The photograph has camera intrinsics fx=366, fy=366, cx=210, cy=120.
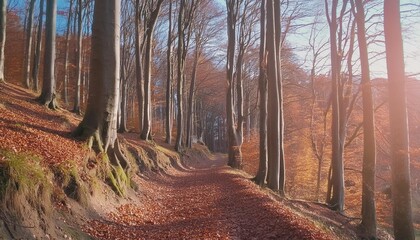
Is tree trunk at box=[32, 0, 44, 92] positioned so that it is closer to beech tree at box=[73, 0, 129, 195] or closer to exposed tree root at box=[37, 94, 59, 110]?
exposed tree root at box=[37, 94, 59, 110]

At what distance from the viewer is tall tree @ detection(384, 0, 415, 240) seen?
24.8 ft

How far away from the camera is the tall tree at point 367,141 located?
33.2ft

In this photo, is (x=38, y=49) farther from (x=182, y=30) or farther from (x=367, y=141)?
(x=367, y=141)

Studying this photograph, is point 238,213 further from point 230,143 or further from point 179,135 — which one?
point 179,135

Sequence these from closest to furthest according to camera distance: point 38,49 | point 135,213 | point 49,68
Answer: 1. point 135,213
2. point 49,68
3. point 38,49

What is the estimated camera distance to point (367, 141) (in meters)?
10.2

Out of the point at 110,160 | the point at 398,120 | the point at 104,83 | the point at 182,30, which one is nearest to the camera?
the point at 398,120

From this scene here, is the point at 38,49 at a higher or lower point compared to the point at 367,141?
higher

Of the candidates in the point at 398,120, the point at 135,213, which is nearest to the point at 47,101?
the point at 135,213

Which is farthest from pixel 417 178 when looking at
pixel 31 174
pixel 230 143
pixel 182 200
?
pixel 31 174

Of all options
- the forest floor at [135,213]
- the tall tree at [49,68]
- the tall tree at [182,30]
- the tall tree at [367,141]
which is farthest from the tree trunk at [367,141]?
the tall tree at [182,30]

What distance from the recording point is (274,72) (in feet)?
42.2

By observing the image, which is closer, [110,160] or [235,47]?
[110,160]

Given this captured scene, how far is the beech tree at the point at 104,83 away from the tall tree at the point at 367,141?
670 centimetres
